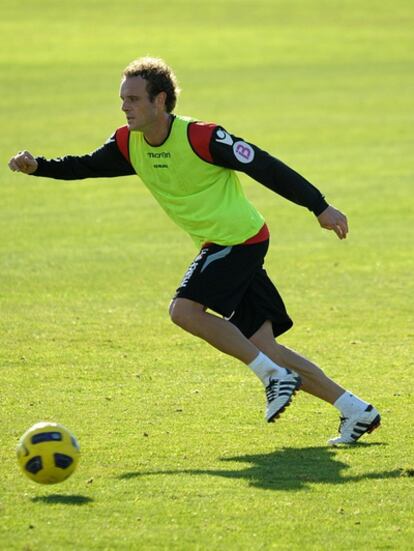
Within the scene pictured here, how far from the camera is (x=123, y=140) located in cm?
954

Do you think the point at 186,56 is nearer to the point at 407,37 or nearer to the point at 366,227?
the point at 407,37

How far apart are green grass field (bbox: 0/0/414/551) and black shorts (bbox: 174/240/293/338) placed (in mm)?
821

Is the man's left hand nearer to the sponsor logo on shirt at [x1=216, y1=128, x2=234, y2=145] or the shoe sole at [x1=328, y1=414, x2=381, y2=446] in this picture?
the sponsor logo on shirt at [x1=216, y1=128, x2=234, y2=145]

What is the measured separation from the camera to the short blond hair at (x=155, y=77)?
9273 mm

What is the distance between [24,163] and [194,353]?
3621 millimetres

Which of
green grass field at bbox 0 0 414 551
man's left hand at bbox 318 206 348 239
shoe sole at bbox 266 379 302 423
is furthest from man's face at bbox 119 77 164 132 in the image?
green grass field at bbox 0 0 414 551

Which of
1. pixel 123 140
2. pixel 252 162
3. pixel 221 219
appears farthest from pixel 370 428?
pixel 123 140

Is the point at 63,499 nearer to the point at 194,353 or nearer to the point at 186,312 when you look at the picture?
the point at 186,312

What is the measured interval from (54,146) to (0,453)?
21588 millimetres

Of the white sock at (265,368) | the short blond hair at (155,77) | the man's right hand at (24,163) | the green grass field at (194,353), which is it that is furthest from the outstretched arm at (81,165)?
the green grass field at (194,353)

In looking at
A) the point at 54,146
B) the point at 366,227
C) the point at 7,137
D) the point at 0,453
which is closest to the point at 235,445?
the point at 0,453

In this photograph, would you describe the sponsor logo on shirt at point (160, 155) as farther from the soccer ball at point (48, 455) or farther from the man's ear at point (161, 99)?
the soccer ball at point (48, 455)

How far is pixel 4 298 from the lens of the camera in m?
15.6

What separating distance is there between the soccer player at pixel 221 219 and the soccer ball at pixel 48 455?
4.95 feet
